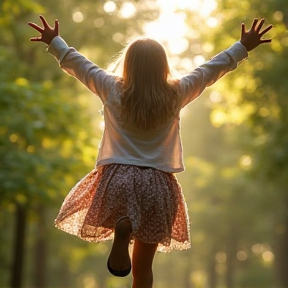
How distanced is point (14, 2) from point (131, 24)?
10.8m

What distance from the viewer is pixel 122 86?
16.9ft

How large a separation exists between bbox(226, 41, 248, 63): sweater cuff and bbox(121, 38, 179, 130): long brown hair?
63cm

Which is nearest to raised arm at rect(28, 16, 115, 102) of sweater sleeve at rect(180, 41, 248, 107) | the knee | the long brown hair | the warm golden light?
the long brown hair

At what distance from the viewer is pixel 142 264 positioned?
509 cm

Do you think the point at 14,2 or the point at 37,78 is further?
the point at 37,78

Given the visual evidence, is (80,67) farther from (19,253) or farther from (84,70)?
(19,253)

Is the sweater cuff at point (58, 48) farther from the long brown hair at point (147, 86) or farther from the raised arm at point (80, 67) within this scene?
the long brown hair at point (147, 86)

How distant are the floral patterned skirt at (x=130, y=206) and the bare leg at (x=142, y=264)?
0.35 feet

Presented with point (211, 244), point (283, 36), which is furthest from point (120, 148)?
point (211, 244)

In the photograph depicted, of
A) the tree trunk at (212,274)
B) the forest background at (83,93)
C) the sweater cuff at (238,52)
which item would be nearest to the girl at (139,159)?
the sweater cuff at (238,52)

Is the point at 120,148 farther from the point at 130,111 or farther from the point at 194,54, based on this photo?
the point at 194,54

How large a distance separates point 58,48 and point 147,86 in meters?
0.77

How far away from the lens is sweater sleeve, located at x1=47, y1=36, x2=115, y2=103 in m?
5.22

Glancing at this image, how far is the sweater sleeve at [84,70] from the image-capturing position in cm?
522
